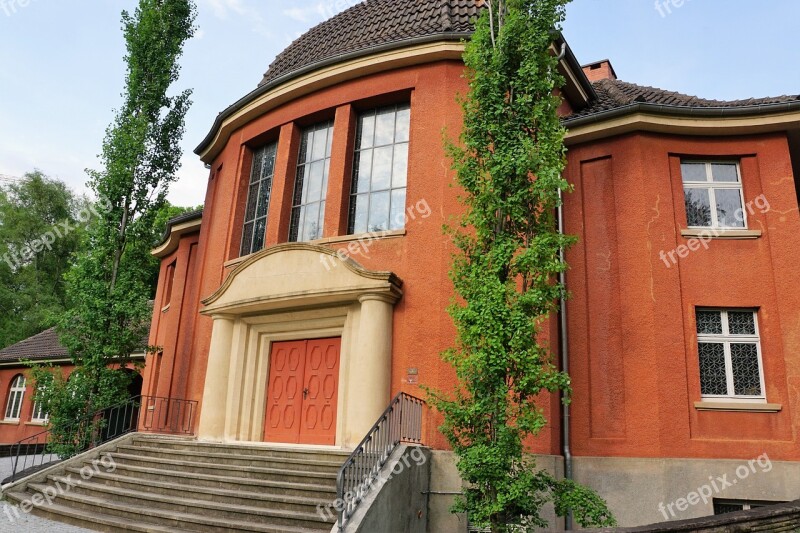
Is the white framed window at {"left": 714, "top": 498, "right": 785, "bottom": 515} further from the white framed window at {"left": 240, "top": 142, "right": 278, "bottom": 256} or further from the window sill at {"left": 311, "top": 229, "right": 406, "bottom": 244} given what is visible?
the white framed window at {"left": 240, "top": 142, "right": 278, "bottom": 256}

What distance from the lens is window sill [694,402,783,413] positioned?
28.8 feet

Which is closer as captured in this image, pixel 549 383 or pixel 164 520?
pixel 549 383

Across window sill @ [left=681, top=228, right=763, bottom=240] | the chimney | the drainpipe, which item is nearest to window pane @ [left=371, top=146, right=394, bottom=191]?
the drainpipe

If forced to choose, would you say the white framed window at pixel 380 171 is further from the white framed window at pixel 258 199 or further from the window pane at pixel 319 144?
the white framed window at pixel 258 199

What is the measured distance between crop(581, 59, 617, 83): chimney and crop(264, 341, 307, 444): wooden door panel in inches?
481

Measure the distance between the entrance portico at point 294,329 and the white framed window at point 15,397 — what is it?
19909 mm

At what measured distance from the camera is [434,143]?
1027 centimetres

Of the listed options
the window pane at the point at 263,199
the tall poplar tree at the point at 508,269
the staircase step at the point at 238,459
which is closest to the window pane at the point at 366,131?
the window pane at the point at 263,199

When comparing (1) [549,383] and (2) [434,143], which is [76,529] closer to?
(1) [549,383]

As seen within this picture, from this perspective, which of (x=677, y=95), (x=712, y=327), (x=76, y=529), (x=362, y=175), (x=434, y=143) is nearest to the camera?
(x=76, y=529)

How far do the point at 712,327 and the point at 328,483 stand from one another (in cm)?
657

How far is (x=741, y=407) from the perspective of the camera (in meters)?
8.88

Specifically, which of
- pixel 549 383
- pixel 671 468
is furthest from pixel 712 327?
pixel 549 383

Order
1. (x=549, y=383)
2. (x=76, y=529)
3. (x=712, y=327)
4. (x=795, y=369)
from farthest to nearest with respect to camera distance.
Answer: (x=712, y=327) → (x=795, y=369) → (x=76, y=529) → (x=549, y=383)
